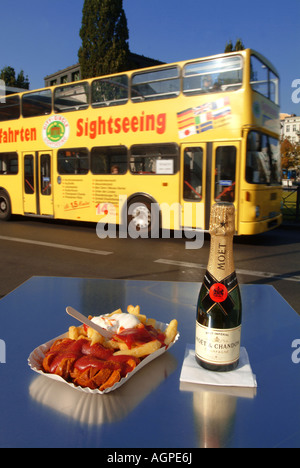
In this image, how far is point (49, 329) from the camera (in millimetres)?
1456

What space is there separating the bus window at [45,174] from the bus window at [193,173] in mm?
4889

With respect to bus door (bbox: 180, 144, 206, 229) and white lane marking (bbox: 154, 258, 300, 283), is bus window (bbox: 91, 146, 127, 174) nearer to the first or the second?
bus door (bbox: 180, 144, 206, 229)

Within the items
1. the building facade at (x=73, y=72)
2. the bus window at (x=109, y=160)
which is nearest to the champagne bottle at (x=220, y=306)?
the bus window at (x=109, y=160)

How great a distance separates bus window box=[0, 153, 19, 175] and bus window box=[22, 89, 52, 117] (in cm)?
153

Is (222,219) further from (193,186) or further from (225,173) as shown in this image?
(193,186)

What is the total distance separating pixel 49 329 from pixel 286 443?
908mm

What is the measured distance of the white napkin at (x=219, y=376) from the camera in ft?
3.55

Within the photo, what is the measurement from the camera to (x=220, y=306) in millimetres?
1197

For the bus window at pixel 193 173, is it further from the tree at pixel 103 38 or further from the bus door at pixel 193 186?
the tree at pixel 103 38

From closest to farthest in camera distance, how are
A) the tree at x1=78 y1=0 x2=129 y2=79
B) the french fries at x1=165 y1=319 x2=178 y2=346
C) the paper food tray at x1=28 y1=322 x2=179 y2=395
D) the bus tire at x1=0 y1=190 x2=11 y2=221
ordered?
the paper food tray at x1=28 y1=322 x2=179 y2=395 → the french fries at x1=165 y1=319 x2=178 y2=346 → the bus tire at x1=0 y1=190 x2=11 y2=221 → the tree at x1=78 y1=0 x2=129 y2=79

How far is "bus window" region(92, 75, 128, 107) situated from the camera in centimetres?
1038

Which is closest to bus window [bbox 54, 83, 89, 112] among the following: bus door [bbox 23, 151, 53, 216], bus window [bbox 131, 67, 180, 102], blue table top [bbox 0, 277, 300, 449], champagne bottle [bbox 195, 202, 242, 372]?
bus door [bbox 23, 151, 53, 216]

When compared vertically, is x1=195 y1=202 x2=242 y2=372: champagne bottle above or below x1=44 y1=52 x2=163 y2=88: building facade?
below

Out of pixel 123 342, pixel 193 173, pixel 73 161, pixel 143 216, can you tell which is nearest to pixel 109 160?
pixel 73 161
